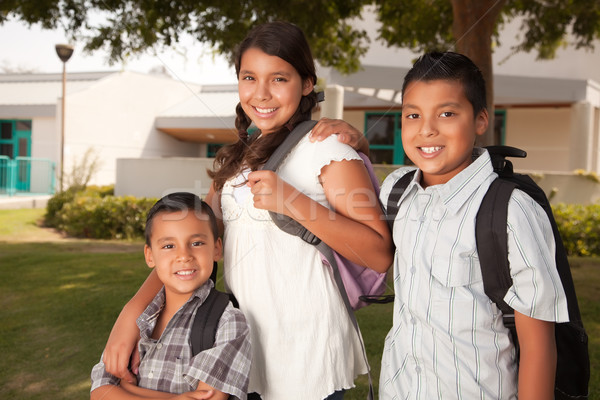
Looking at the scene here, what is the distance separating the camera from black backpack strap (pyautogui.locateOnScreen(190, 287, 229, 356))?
1.62 m

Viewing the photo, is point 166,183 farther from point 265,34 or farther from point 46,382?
point 265,34

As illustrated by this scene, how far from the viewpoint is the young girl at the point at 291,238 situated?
151 cm

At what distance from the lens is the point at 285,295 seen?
158 centimetres

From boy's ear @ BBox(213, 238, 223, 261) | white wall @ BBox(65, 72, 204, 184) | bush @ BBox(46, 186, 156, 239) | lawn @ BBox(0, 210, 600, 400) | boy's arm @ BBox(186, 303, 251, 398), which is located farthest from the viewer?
white wall @ BBox(65, 72, 204, 184)

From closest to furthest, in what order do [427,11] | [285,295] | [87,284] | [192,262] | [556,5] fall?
[285,295], [192,262], [87,284], [556,5], [427,11]

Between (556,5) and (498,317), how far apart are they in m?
6.76

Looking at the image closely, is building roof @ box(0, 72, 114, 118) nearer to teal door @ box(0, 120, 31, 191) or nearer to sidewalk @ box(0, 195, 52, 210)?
teal door @ box(0, 120, 31, 191)

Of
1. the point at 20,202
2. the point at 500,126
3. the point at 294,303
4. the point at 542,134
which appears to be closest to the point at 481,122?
the point at 294,303

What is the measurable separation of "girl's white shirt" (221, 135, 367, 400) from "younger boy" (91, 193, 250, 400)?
0.07 meters

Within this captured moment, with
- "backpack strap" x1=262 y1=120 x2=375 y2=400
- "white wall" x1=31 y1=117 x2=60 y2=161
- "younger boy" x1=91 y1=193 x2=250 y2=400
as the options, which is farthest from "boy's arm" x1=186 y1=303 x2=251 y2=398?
"white wall" x1=31 y1=117 x2=60 y2=161

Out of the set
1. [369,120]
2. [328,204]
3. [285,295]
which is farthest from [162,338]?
[369,120]

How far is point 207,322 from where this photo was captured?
1.64 metres

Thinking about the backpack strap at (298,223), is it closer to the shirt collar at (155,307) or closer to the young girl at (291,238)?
the young girl at (291,238)

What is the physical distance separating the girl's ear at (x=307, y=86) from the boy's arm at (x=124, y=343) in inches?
34.0
